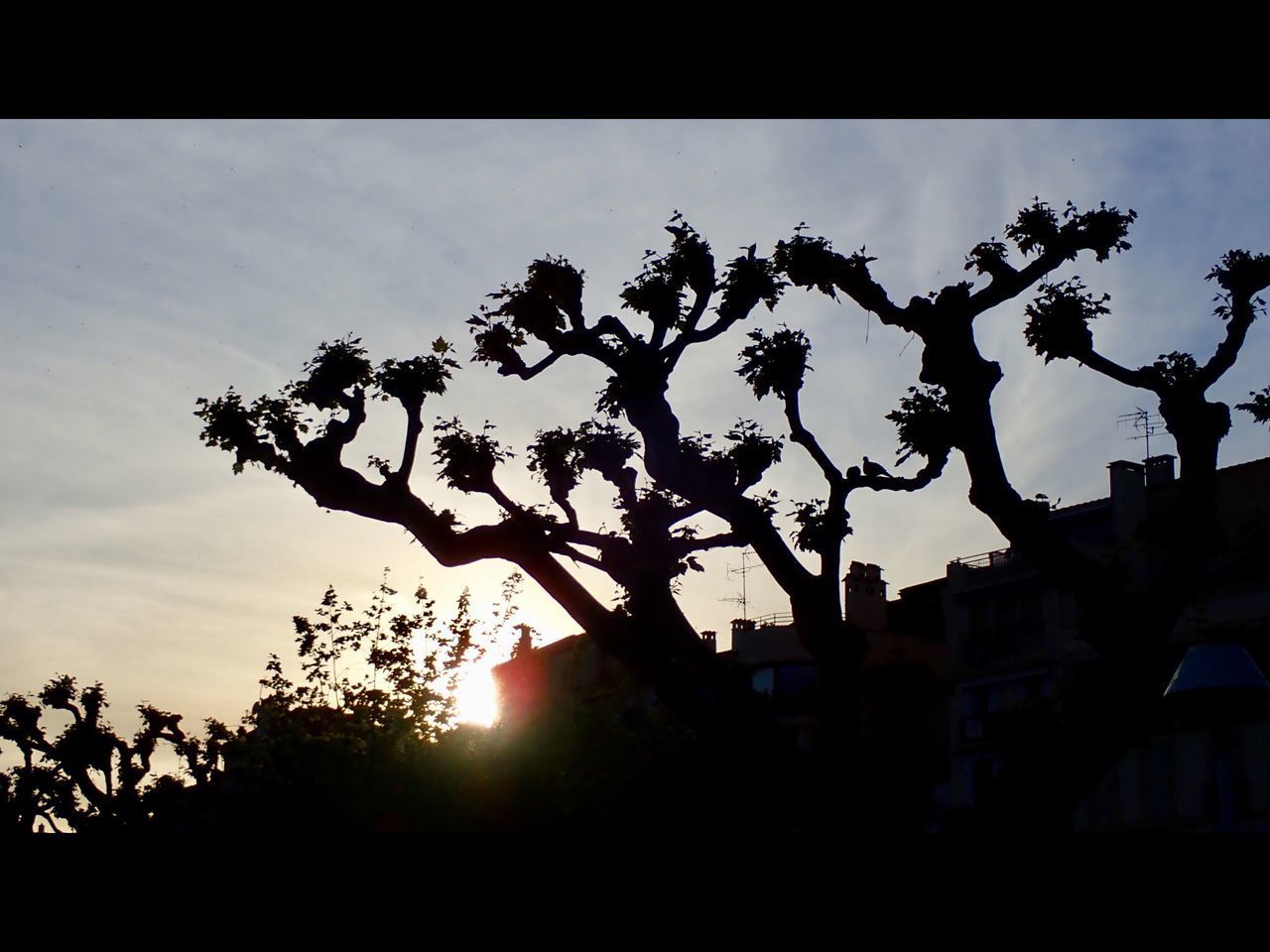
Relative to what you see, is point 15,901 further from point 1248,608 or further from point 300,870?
point 1248,608

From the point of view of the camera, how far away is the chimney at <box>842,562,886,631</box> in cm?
6344

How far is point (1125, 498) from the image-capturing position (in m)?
48.9

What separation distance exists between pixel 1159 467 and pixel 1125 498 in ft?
7.38

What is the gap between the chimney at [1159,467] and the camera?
50000mm

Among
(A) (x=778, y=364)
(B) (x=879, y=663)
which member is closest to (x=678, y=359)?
(A) (x=778, y=364)

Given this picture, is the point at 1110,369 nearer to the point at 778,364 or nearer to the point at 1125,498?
the point at 778,364

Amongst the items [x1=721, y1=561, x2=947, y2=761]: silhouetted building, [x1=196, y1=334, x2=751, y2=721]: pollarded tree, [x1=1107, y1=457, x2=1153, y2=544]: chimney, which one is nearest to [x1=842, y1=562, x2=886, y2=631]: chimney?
[x1=721, y1=561, x2=947, y2=761]: silhouetted building

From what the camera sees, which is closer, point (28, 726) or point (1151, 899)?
point (1151, 899)

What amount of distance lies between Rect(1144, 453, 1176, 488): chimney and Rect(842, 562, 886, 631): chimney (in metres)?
15.3

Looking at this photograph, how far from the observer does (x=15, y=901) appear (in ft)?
10.0

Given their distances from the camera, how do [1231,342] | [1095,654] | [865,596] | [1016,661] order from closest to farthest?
[1231,342] → [1095,654] → [1016,661] → [865,596]

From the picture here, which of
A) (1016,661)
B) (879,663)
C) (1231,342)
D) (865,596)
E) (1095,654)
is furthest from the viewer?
(865,596)
